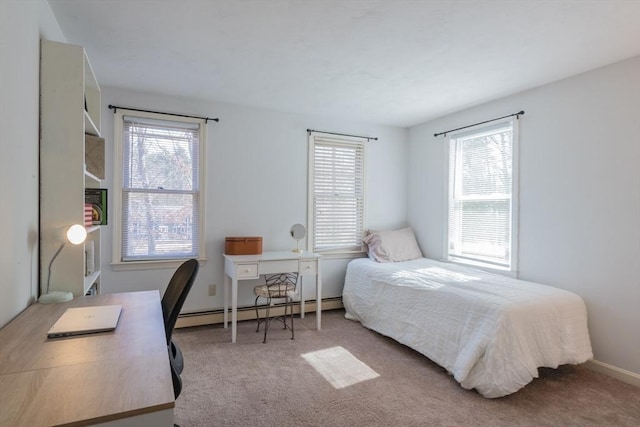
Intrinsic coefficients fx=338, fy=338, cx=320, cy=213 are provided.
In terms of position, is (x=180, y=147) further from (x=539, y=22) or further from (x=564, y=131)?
(x=564, y=131)

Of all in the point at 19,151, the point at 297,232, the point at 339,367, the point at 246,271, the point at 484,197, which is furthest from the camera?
the point at 297,232

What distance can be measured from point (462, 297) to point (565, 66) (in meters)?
1.96

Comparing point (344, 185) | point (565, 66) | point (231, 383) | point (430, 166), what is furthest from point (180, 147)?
point (565, 66)

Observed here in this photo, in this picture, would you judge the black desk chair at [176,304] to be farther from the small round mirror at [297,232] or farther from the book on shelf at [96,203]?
the small round mirror at [297,232]

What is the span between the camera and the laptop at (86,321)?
1.29 metres

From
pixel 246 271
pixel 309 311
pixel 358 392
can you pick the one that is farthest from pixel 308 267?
pixel 358 392

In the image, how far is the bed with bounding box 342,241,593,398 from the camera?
2.24 meters

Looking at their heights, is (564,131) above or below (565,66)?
below

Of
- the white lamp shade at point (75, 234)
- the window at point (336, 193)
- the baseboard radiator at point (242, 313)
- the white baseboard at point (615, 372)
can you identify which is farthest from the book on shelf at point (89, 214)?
the white baseboard at point (615, 372)

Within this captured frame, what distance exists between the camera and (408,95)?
10.9 feet

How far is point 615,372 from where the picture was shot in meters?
2.52

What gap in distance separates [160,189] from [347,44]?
2.30 m

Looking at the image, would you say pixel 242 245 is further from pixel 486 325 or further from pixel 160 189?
pixel 486 325

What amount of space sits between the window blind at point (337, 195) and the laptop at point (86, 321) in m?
2.73
